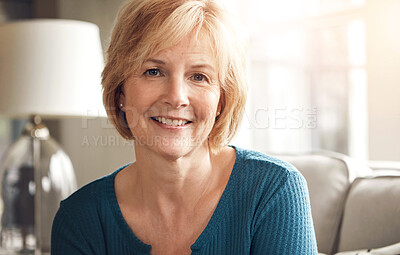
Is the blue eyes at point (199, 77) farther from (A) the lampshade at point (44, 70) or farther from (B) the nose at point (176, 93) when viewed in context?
(A) the lampshade at point (44, 70)

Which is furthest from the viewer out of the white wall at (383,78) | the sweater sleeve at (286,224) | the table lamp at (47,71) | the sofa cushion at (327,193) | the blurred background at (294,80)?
the blurred background at (294,80)

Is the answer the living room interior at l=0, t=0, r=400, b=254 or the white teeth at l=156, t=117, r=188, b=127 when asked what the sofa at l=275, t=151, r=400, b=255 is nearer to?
the living room interior at l=0, t=0, r=400, b=254

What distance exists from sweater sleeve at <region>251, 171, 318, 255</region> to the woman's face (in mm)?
234

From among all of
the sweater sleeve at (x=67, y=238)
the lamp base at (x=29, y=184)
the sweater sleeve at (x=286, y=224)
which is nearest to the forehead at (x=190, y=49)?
the sweater sleeve at (x=286, y=224)

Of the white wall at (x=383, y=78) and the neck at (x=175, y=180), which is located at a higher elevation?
the white wall at (x=383, y=78)

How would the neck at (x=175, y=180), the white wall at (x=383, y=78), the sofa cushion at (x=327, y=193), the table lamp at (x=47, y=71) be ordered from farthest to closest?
the table lamp at (x=47, y=71) < the white wall at (x=383, y=78) < the sofa cushion at (x=327, y=193) < the neck at (x=175, y=180)

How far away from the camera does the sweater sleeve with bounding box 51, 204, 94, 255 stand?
1.32m

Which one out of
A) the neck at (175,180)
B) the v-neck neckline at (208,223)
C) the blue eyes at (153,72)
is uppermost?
the blue eyes at (153,72)

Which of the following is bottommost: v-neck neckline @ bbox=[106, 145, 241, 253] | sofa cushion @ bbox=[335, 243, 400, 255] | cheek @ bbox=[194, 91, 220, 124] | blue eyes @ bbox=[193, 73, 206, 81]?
sofa cushion @ bbox=[335, 243, 400, 255]

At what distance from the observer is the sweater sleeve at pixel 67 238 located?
4.33 feet

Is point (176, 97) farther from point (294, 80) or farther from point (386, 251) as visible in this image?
point (294, 80)

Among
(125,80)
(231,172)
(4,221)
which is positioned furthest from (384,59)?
(4,221)


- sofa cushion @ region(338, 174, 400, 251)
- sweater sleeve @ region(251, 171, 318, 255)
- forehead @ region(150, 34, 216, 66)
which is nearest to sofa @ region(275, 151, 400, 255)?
sofa cushion @ region(338, 174, 400, 251)

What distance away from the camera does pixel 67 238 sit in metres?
1.33
